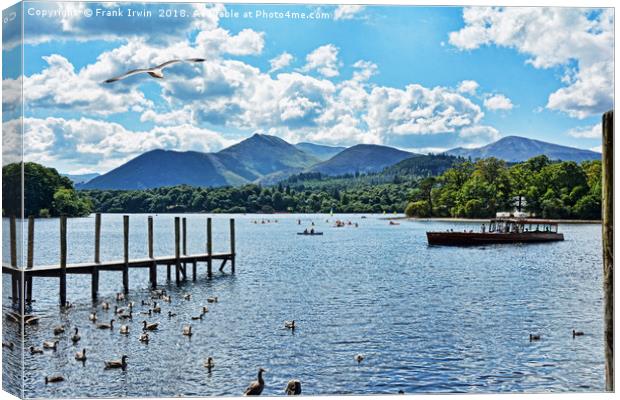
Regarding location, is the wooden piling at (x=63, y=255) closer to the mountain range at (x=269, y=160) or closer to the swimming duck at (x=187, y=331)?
the mountain range at (x=269, y=160)

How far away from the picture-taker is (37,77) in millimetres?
14406

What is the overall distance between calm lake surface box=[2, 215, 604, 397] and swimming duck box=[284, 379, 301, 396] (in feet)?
0.92

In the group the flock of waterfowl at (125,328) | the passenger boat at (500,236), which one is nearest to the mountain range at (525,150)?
the flock of waterfowl at (125,328)

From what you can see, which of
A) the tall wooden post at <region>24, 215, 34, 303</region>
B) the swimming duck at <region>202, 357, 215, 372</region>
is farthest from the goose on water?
the tall wooden post at <region>24, 215, 34, 303</region>

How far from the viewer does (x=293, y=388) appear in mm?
13664

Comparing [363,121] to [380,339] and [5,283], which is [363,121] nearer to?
[380,339]

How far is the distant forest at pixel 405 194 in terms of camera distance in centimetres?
2794

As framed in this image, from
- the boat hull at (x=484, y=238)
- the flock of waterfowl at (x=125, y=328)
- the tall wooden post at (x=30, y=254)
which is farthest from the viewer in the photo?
the boat hull at (x=484, y=238)

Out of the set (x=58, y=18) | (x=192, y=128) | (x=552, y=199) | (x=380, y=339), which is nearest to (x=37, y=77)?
(x=58, y=18)

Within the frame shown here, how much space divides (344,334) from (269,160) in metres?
14.5

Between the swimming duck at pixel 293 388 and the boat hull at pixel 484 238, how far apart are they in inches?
1709

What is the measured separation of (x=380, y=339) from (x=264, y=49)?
24.8 ft

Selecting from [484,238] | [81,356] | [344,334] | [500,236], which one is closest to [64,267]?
[81,356]

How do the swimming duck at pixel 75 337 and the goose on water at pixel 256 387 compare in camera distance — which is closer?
the goose on water at pixel 256 387
